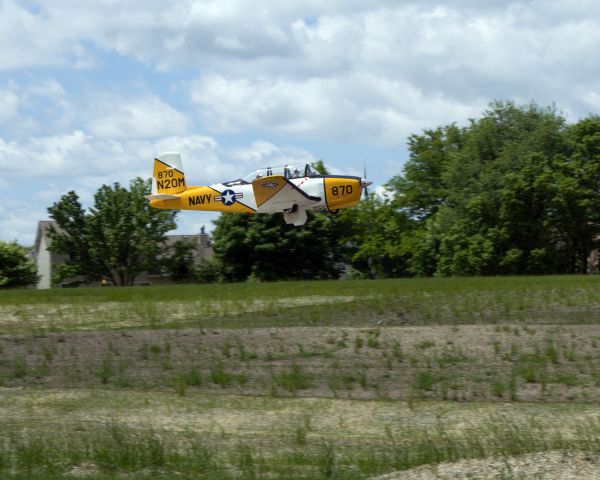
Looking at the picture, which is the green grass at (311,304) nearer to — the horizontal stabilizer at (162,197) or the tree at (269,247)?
the horizontal stabilizer at (162,197)

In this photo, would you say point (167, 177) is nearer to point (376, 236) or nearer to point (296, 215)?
point (296, 215)

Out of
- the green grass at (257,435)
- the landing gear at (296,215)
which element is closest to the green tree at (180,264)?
the landing gear at (296,215)

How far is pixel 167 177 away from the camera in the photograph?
46.8m

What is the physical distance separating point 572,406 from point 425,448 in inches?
190

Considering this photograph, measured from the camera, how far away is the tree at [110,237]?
283 feet

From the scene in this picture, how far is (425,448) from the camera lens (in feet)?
43.1

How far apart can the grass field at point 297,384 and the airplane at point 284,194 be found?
11.4 meters

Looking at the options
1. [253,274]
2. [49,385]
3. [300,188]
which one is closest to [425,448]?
[49,385]

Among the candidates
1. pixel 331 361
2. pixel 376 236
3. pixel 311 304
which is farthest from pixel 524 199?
pixel 331 361

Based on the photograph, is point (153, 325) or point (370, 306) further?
point (370, 306)

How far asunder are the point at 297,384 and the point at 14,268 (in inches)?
2587

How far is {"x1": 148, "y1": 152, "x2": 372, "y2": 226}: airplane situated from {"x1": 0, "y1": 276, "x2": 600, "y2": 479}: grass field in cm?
1138

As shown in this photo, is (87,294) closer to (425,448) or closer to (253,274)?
(425,448)

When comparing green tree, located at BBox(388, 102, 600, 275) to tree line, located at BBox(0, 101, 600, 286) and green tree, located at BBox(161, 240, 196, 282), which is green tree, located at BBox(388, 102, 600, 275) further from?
green tree, located at BBox(161, 240, 196, 282)
